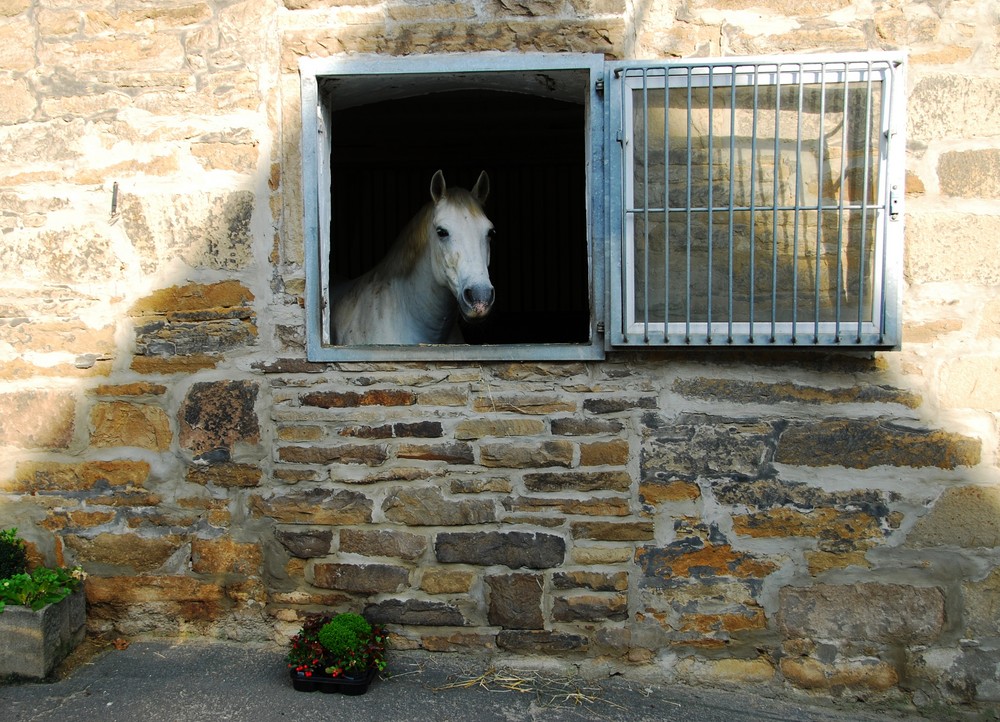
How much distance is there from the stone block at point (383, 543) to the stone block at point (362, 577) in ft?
0.18

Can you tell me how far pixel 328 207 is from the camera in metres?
3.20

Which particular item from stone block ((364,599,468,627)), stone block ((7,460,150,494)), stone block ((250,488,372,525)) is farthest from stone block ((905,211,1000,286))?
stone block ((7,460,150,494))

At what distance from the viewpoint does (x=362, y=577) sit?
3158mm

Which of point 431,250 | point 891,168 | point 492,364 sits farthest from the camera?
point 431,250

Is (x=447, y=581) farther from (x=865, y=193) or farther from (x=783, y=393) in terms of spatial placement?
(x=865, y=193)

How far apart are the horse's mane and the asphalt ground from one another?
5.76 ft

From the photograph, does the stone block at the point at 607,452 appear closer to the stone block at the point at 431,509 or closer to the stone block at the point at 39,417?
the stone block at the point at 431,509

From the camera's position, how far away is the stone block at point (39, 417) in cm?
324

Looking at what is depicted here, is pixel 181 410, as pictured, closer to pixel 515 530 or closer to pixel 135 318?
pixel 135 318

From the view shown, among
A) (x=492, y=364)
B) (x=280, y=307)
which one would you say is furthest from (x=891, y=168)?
(x=280, y=307)

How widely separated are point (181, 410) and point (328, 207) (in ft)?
3.23

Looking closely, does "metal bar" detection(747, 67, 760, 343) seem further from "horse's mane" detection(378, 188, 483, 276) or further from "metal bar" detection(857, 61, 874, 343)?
"horse's mane" detection(378, 188, 483, 276)

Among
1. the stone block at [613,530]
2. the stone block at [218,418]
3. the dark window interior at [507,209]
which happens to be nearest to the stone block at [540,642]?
the stone block at [613,530]

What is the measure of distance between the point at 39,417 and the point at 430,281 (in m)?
1.70
